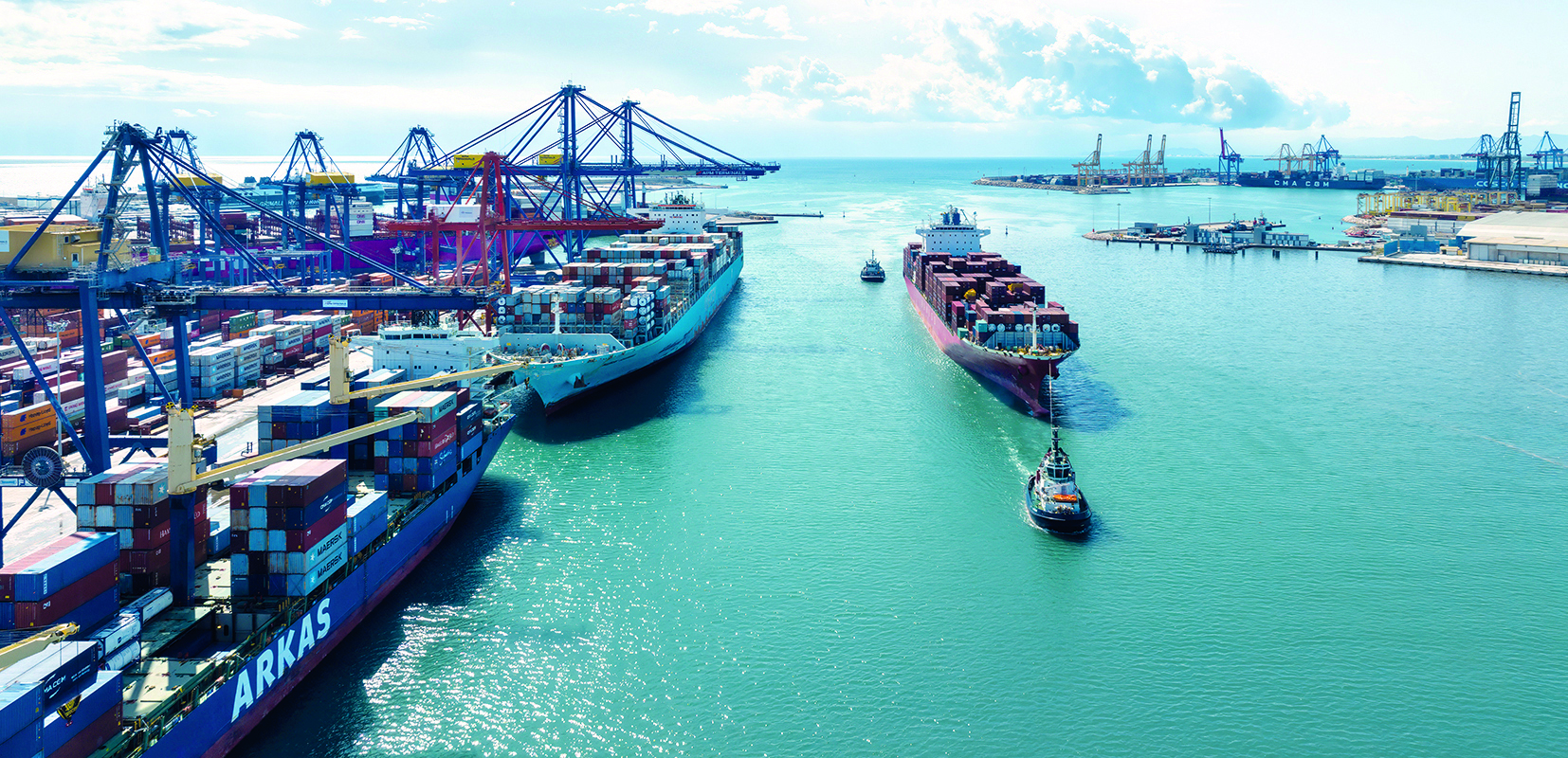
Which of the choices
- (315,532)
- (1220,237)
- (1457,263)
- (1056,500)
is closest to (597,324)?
(1056,500)

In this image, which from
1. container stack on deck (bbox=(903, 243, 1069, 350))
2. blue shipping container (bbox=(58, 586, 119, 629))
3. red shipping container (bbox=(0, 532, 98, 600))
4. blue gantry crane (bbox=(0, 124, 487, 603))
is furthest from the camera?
container stack on deck (bbox=(903, 243, 1069, 350))

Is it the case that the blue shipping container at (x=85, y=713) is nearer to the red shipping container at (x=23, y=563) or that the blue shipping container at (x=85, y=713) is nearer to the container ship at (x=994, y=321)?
the red shipping container at (x=23, y=563)

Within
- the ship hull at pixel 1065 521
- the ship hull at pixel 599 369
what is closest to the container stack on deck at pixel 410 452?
the ship hull at pixel 599 369

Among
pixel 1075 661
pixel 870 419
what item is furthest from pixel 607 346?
pixel 1075 661

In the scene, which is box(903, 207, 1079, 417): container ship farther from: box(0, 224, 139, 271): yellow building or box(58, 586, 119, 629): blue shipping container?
box(0, 224, 139, 271): yellow building

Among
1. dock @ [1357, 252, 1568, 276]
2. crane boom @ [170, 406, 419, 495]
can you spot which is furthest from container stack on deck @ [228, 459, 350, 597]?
dock @ [1357, 252, 1568, 276]

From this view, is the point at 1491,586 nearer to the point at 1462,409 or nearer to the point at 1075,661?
the point at 1075,661
